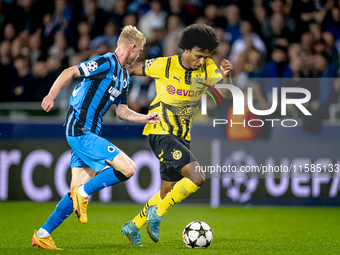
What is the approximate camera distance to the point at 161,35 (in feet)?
31.3

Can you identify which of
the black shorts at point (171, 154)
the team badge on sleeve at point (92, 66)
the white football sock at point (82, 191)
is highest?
the team badge on sleeve at point (92, 66)

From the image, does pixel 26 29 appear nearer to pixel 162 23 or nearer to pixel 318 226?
pixel 162 23

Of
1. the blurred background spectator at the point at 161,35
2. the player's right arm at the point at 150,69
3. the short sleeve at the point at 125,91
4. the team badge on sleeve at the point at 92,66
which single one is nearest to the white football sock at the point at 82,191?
the short sleeve at the point at 125,91

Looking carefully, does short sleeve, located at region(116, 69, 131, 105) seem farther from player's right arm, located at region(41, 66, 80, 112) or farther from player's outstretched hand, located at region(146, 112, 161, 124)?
player's right arm, located at region(41, 66, 80, 112)

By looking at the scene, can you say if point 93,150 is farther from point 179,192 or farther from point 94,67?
point 179,192

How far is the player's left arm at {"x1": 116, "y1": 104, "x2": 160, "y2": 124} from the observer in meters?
4.71

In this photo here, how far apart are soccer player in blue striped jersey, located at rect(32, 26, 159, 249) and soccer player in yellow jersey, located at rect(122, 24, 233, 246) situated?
325 mm

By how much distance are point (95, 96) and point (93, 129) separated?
0.99 feet

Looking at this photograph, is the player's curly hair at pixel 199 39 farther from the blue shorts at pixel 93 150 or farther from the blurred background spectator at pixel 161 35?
the blurred background spectator at pixel 161 35

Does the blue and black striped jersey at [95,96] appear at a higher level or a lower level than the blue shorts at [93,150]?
higher

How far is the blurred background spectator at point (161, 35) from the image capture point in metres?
8.68

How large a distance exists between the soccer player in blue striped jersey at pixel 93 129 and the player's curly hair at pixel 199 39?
0.50 metres

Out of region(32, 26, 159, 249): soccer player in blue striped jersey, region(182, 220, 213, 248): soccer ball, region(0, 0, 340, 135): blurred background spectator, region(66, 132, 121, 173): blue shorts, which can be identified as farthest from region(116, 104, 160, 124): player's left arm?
region(0, 0, 340, 135): blurred background spectator

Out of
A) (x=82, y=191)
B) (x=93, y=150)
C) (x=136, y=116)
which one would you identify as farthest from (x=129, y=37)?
(x=82, y=191)
